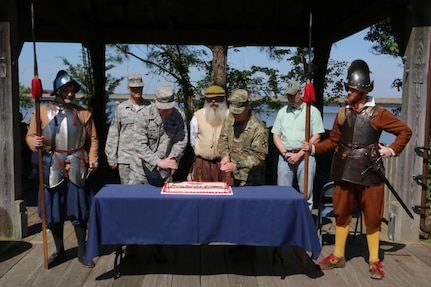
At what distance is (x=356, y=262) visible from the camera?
13.0 feet

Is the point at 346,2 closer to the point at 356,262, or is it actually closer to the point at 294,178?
the point at 294,178

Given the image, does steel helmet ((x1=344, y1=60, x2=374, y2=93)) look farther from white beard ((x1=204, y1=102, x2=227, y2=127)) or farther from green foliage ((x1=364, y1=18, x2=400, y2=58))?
green foliage ((x1=364, y1=18, x2=400, y2=58))

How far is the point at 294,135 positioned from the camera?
4.41m

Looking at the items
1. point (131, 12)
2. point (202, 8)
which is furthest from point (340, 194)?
point (131, 12)

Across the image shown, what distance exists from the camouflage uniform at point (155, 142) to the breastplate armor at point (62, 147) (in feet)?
1.57

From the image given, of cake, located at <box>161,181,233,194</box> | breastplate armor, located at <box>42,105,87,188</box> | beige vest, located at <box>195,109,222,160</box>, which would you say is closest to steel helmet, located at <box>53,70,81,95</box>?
breastplate armor, located at <box>42,105,87,188</box>

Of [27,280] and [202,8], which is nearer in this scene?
[27,280]

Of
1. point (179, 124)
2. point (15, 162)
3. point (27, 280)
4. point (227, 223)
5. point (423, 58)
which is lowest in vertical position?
point (27, 280)

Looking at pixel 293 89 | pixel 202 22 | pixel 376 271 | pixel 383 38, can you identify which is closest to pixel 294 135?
pixel 293 89

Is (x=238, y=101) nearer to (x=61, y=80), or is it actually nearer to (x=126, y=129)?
(x=126, y=129)

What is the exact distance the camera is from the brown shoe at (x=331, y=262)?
3.79m

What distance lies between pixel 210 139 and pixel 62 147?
1.33 m

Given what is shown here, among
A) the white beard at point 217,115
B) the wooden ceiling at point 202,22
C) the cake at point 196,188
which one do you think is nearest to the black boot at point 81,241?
the cake at point 196,188

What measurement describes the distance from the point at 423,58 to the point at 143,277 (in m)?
3.28
